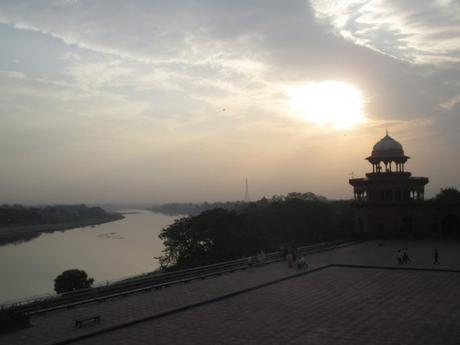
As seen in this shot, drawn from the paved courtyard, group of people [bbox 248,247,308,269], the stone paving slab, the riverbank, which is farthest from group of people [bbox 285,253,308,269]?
the riverbank

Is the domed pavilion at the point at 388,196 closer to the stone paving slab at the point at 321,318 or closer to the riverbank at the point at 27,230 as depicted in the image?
the stone paving slab at the point at 321,318

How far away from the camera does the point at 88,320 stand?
39.6 ft

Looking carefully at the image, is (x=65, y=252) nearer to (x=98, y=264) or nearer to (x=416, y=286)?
(x=98, y=264)

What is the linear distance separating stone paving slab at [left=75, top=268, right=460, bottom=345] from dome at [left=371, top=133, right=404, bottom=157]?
21.6 metres

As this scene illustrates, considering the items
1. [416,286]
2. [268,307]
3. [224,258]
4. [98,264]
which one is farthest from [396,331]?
[98,264]

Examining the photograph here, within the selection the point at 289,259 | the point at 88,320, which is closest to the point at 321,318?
the point at 88,320

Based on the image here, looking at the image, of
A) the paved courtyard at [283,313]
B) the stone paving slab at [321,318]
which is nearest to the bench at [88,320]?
the paved courtyard at [283,313]

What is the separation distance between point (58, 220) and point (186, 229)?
388 feet

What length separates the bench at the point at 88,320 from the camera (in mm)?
11785

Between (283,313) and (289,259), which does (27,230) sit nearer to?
(289,259)

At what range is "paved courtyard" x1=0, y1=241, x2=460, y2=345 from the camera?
11.0 metres

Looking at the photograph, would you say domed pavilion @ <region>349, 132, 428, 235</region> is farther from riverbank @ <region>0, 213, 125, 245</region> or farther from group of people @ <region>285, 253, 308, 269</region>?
riverbank @ <region>0, 213, 125, 245</region>

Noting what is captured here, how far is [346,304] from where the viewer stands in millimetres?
14031

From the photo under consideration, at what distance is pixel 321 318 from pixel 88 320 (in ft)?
20.4
